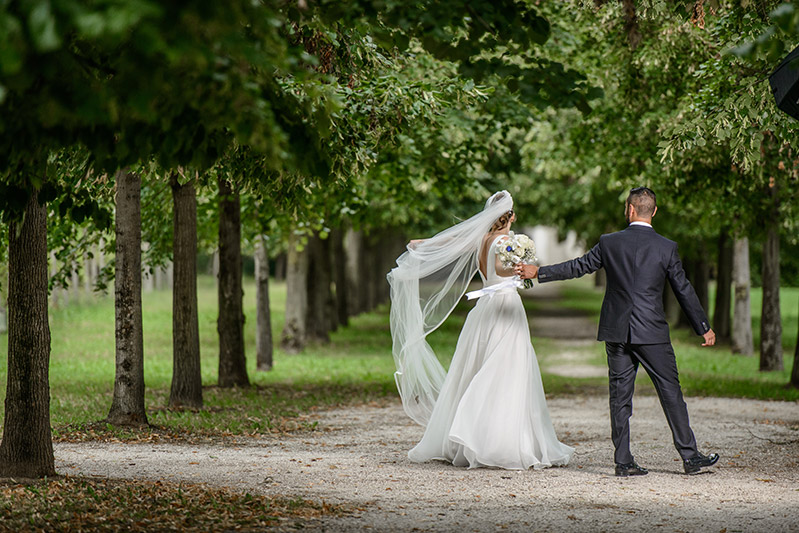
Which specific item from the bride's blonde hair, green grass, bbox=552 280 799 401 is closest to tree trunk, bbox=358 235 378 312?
green grass, bbox=552 280 799 401

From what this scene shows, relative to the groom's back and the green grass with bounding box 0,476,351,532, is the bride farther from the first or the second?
the green grass with bounding box 0,476,351,532

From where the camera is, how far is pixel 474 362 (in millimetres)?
9422

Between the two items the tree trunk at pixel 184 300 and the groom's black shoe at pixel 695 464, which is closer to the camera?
the groom's black shoe at pixel 695 464

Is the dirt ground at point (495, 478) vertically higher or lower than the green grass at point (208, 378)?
lower

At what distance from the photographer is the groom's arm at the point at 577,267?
28.0 feet

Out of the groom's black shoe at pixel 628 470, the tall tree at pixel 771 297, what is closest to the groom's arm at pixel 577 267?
the groom's black shoe at pixel 628 470

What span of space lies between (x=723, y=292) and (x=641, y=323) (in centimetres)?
2175

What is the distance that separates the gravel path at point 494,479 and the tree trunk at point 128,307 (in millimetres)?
1175


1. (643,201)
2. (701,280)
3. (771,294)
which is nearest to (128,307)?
(643,201)

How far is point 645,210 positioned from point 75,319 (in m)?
20.2

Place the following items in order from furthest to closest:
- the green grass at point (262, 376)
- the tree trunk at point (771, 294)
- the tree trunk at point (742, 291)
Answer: the tree trunk at point (742, 291) < the tree trunk at point (771, 294) < the green grass at point (262, 376)

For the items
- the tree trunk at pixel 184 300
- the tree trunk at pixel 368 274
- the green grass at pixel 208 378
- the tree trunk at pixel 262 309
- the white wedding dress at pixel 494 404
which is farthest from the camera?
the tree trunk at pixel 368 274

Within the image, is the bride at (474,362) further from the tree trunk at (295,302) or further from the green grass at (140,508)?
the tree trunk at (295,302)

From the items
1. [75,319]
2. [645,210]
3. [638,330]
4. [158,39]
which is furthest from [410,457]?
[75,319]
